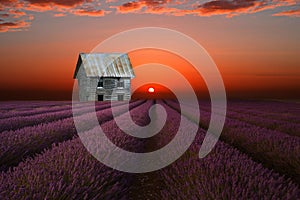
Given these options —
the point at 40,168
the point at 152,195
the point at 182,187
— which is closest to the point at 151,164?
the point at 152,195

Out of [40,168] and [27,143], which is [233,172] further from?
[27,143]

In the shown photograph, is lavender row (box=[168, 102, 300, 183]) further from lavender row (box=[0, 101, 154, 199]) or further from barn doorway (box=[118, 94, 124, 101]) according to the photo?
barn doorway (box=[118, 94, 124, 101])

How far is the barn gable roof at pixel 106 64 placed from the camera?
3001cm

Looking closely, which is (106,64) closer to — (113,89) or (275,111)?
(113,89)

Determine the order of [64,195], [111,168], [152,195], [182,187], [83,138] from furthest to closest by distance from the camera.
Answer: [83,138], [152,195], [111,168], [182,187], [64,195]

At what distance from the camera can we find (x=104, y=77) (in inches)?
1185

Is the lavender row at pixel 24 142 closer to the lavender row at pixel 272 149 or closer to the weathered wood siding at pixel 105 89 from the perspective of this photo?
the lavender row at pixel 272 149

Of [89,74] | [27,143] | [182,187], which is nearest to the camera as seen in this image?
[182,187]

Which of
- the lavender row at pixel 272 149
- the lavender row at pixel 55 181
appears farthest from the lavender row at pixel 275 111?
the lavender row at pixel 55 181

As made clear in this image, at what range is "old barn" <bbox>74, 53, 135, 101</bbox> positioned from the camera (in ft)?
97.5

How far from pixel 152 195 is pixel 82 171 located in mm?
1594

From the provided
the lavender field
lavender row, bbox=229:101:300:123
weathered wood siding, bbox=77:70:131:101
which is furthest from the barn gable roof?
the lavender field

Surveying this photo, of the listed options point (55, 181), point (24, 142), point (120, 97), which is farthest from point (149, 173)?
point (120, 97)

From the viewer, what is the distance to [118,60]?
32.2 m
